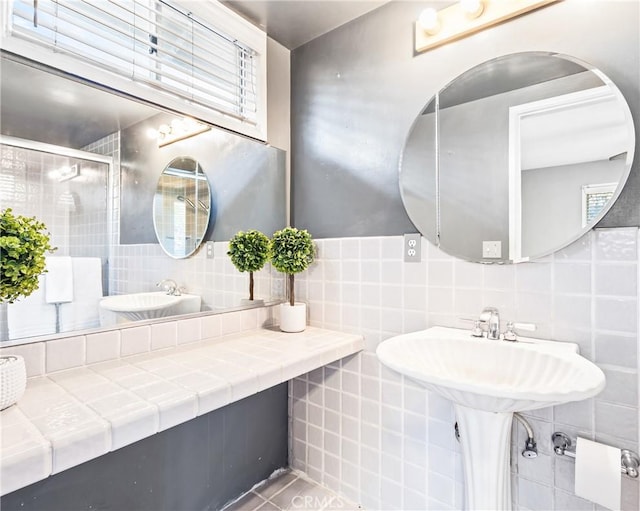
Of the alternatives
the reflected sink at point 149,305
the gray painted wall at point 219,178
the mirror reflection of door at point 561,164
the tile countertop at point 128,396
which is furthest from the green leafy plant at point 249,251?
the mirror reflection of door at point 561,164

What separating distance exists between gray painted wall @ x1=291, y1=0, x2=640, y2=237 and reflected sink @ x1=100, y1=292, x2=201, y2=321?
702 millimetres

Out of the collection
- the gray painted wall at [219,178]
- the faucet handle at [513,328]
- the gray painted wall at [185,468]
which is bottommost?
the gray painted wall at [185,468]

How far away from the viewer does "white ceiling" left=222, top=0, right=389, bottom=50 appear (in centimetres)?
157

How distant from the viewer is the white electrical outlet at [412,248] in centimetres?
142

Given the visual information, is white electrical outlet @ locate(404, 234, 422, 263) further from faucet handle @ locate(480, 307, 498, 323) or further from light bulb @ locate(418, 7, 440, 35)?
light bulb @ locate(418, 7, 440, 35)

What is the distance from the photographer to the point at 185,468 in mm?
1394

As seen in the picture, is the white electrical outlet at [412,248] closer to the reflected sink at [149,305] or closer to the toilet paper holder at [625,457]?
the toilet paper holder at [625,457]

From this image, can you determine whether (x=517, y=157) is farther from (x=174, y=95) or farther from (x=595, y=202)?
(x=174, y=95)

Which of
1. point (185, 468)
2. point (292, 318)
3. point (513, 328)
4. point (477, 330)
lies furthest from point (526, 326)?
point (185, 468)

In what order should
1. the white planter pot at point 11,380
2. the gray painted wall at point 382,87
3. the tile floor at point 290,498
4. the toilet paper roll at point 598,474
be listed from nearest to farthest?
1. the white planter pot at point 11,380
2. the toilet paper roll at point 598,474
3. the gray painted wall at point 382,87
4. the tile floor at point 290,498

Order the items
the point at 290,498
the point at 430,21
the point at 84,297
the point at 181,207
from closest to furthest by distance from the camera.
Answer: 1. the point at 84,297
2. the point at 430,21
3. the point at 181,207
4. the point at 290,498

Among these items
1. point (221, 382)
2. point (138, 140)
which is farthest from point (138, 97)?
point (221, 382)

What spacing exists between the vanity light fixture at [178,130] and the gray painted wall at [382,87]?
1.82 ft

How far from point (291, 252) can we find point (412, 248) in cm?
55
